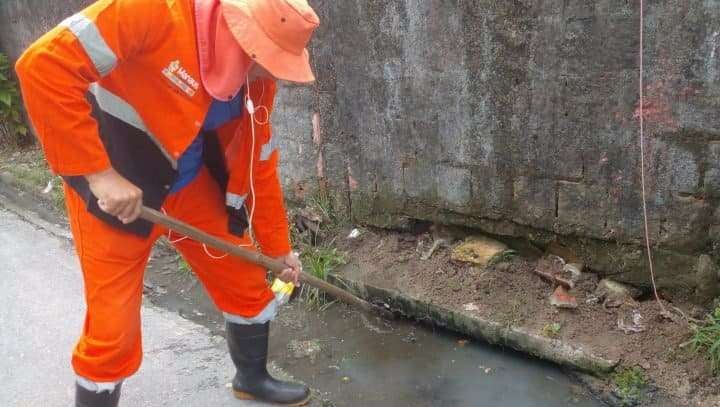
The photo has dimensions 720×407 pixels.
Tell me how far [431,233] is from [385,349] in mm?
895

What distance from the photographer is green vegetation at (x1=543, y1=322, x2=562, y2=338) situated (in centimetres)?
312

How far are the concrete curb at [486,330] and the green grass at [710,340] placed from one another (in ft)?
1.25

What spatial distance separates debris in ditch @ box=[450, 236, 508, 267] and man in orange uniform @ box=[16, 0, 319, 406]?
51.8 inches

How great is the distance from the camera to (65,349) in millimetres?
3465

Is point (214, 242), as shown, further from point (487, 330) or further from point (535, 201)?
point (535, 201)

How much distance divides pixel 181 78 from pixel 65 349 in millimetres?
2106

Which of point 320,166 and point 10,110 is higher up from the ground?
point 320,166

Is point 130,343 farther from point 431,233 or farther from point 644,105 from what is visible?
point 644,105

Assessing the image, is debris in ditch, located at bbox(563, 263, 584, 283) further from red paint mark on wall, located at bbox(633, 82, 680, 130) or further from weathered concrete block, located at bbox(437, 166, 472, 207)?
red paint mark on wall, located at bbox(633, 82, 680, 130)

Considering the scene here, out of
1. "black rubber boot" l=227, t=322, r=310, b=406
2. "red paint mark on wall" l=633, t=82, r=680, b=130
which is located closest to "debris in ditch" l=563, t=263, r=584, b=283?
"red paint mark on wall" l=633, t=82, r=680, b=130

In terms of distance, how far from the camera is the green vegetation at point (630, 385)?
9.23 feet

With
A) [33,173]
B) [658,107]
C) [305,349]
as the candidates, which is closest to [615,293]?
[658,107]

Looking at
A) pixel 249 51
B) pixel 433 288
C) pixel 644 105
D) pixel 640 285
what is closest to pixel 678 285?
pixel 640 285

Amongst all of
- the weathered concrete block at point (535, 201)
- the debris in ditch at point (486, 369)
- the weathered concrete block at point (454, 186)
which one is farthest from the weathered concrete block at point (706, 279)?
the weathered concrete block at point (454, 186)
